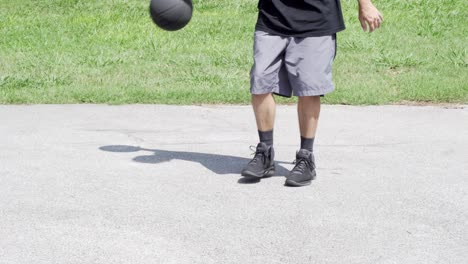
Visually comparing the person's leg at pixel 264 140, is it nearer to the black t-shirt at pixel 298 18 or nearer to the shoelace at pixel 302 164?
the shoelace at pixel 302 164

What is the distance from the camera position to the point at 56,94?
8.45 meters

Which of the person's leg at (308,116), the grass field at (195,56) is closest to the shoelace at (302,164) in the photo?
the person's leg at (308,116)

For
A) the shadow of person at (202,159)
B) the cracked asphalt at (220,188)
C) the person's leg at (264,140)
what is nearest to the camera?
the cracked asphalt at (220,188)

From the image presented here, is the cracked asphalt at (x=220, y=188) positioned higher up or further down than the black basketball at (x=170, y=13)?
further down

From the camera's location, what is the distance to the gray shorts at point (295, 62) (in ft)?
19.2

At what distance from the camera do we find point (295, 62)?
5883 millimetres

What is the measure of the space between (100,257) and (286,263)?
0.84 m

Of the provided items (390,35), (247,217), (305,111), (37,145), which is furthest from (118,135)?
(390,35)

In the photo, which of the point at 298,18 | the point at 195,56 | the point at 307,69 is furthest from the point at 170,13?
the point at 195,56

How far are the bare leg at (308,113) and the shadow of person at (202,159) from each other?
32 cm

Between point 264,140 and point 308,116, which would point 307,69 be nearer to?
point 308,116

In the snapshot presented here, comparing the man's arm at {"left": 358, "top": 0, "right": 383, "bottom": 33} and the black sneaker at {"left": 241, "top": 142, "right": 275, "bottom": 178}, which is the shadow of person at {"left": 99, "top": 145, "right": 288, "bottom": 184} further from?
the man's arm at {"left": 358, "top": 0, "right": 383, "bottom": 33}

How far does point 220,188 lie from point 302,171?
49 cm

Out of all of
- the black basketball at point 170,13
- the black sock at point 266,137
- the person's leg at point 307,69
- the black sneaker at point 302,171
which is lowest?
the black sneaker at point 302,171
